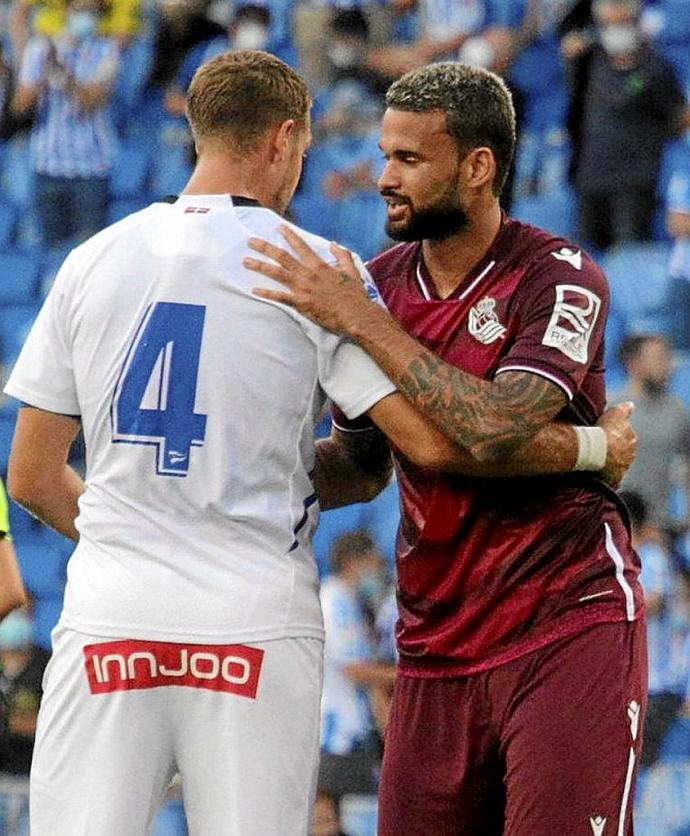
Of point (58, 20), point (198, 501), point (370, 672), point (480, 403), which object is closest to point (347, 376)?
point (480, 403)

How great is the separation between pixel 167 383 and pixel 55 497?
0.46 meters

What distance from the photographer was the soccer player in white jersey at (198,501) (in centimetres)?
362

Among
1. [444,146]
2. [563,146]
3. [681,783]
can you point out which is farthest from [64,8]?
[444,146]

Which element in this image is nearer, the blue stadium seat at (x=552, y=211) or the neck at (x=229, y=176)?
the neck at (x=229, y=176)

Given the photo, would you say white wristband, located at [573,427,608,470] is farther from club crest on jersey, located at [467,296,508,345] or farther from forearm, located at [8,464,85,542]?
forearm, located at [8,464,85,542]

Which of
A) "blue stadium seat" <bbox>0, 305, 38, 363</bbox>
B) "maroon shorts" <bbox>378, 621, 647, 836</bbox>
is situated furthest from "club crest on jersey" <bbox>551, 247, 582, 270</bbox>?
"blue stadium seat" <bbox>0, 305, 38, 363</bbox>

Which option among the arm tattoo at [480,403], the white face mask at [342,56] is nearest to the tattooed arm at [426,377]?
the arm tattoo at [480,403]

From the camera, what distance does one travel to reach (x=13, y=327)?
1205cm

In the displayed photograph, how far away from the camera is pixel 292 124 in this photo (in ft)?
12.5

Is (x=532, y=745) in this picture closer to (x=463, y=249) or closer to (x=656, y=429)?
(x=463, y=249)

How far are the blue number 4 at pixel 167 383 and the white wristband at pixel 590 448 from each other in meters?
0.86

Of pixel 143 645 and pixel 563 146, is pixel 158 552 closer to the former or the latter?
pixel 143 645

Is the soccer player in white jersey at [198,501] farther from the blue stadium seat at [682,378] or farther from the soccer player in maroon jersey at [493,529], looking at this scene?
the blue stadium seat at [682,378]

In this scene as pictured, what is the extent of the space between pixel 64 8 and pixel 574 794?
935 cm
